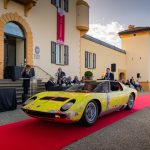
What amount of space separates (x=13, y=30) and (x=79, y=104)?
9.74 metres

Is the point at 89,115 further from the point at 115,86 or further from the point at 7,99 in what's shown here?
the point at 7,99

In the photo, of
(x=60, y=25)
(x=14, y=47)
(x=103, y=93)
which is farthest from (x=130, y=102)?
(x=60, y=25)

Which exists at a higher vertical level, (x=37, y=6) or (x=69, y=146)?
(x=37, y=6)

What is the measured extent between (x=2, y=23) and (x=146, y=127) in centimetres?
1020

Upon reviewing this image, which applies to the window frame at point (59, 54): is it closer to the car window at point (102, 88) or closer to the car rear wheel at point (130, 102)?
the car rear wheel at point (130, 102)

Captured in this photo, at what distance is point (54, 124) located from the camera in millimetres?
6922

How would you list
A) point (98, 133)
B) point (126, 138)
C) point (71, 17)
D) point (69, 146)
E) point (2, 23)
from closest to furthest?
point (69, 146) < point (126, 138) < point (98, 133) < point (2, 23) < point (71, 17)

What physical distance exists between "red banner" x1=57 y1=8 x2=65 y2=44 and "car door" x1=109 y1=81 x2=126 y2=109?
10.1 m

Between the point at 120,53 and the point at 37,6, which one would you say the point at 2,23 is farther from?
the point at 120,53

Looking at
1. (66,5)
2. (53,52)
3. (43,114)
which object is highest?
(66,5)

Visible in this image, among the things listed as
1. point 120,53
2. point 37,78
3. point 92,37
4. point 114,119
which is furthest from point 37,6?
point 120,53

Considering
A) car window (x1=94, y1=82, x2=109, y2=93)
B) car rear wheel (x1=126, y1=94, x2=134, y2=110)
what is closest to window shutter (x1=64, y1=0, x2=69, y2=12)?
car rear wheel (x1=126, y1=94, x2=134, y2=110)

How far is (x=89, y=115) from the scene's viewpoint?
686 cm

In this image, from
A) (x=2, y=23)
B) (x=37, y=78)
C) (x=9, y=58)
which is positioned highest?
(x=2, y=23)
